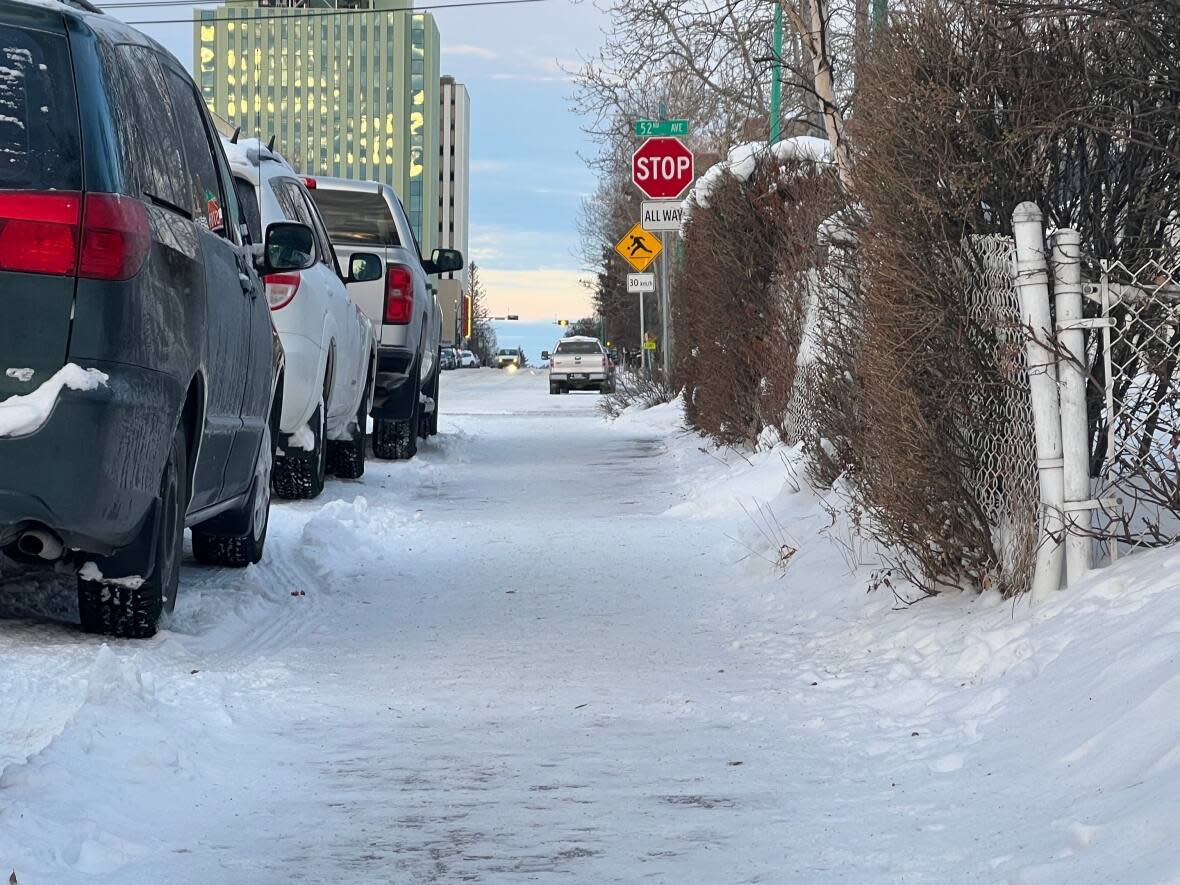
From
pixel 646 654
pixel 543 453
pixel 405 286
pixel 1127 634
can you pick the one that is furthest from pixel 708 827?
pixel 543 453

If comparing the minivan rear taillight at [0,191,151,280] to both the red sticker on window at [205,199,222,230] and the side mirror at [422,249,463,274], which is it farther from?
the side mirror at [422,249,463,274]

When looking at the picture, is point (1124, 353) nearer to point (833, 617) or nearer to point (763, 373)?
point (833, 617)

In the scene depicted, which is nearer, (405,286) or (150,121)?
(150,121)

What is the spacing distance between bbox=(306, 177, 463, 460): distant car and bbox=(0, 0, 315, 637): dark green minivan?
7938 millimetres

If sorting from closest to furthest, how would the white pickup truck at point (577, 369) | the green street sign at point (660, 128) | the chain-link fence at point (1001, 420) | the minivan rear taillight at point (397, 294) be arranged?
the chain-link fence at point (1001, 420) < the minivan rear taillight at point (397, 294) < the green street sign at point (660, 128) < the white pickup truck at point (577, 369)

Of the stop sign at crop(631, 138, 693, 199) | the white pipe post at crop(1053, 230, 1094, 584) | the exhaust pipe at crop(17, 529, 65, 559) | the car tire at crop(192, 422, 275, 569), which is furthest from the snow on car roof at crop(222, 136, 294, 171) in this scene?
the stop sign at crop(631, 138, 693, 199)

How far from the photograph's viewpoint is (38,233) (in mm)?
5305

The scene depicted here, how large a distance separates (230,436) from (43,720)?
2.43m

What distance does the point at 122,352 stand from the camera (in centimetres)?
542

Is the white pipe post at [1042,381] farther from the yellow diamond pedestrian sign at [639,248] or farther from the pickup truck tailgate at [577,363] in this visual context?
the pickup truck tailgate at [577,363]

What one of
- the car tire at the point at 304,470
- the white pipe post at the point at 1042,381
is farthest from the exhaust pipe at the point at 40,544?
the car tire at the point at 304,470

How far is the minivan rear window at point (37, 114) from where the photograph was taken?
5367 mm

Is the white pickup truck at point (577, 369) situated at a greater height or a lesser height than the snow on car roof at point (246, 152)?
lesser

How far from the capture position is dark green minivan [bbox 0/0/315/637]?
530 centimetres
